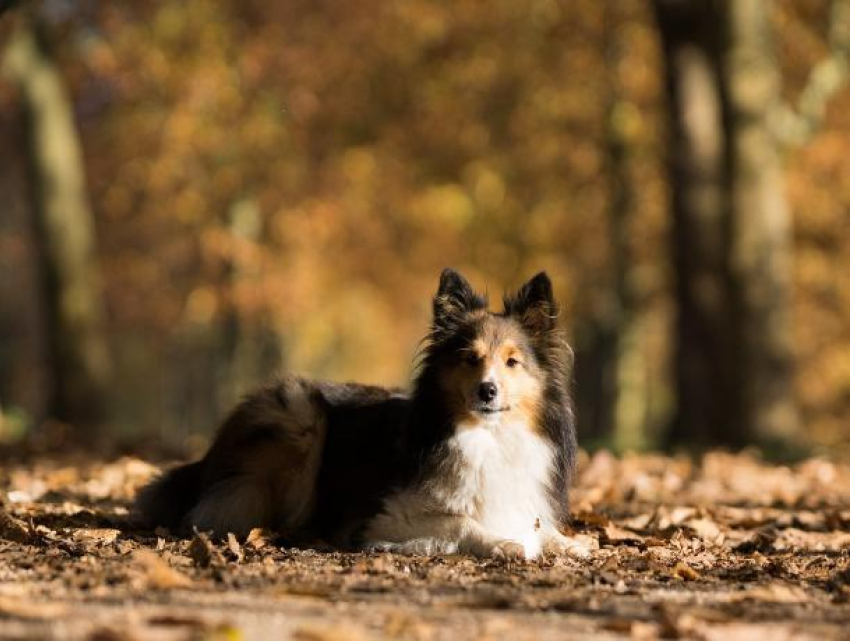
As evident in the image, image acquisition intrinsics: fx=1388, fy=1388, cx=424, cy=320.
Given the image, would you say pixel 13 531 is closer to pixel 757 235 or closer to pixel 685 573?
pixel 685 573

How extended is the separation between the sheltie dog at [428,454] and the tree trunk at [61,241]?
11080 mm

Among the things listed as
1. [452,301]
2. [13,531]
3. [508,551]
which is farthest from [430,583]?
[13,531]

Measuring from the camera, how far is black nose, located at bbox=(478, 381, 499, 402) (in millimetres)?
7539

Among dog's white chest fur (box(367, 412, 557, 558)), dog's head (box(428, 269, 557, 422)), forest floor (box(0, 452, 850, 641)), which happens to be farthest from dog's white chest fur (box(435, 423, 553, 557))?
forest floor (box(0, 452, 850, 641))

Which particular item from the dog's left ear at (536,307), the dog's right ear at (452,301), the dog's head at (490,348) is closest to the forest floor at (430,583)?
the dog's head at (490,348)

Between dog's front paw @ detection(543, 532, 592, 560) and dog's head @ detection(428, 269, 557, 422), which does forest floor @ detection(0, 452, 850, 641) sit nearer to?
dog's front paw @ detection(543, 532, 592, 560)

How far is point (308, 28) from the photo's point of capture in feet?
93.1

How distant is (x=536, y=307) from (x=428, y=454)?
1094mm

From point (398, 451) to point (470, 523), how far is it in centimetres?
74

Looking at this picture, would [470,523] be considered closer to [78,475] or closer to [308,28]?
[78,475]

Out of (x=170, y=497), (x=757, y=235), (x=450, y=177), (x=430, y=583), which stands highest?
(x=450, y=177)

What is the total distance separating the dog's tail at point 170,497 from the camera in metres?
8.58

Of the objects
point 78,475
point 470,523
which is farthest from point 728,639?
point 78,475

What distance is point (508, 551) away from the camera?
24.0ft
